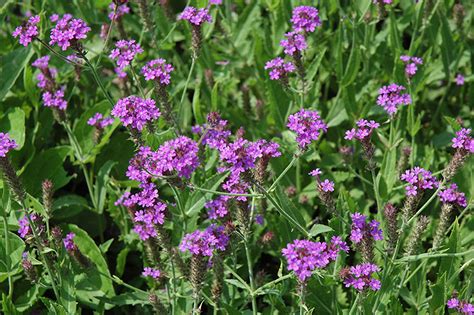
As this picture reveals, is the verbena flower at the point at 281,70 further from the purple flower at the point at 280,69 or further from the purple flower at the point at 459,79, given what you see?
the purple flower at the point at 459,79

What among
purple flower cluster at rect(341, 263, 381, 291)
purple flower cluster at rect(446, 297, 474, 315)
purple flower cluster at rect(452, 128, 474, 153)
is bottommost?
purple flower cluster at rect(446, 297, 474, 315)

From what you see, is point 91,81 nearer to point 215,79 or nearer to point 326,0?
point 215,79

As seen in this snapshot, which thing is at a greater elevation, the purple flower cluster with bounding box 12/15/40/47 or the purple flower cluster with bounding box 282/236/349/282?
the purple flower cluster with bounding box 12/15/40/47

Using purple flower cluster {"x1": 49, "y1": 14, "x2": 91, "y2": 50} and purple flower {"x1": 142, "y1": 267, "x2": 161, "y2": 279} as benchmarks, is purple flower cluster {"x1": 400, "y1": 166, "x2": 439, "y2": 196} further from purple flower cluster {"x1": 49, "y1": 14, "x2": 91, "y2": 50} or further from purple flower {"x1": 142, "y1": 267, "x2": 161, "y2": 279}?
purple flower cluster {"x1": 49, "y1": 14, "x2": 91, "y2": 50}

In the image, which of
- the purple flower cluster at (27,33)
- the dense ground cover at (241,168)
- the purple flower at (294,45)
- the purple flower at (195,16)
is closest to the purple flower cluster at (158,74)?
the dense ground cover at (241,168)

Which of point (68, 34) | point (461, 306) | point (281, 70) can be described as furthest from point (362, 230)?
point (68, 34)

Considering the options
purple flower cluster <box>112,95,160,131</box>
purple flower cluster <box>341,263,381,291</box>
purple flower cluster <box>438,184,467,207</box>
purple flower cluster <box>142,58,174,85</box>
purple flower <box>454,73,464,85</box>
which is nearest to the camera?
purple flower cluster <box>341,263,381,291</box>

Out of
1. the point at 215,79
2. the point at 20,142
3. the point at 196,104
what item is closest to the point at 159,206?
the point at 196,104

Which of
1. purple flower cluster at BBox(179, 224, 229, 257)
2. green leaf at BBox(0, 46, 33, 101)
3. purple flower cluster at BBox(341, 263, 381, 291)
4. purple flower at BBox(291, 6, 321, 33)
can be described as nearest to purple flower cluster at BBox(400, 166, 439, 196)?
purple flower cluster at BBox(341, 263, 381, 291)
